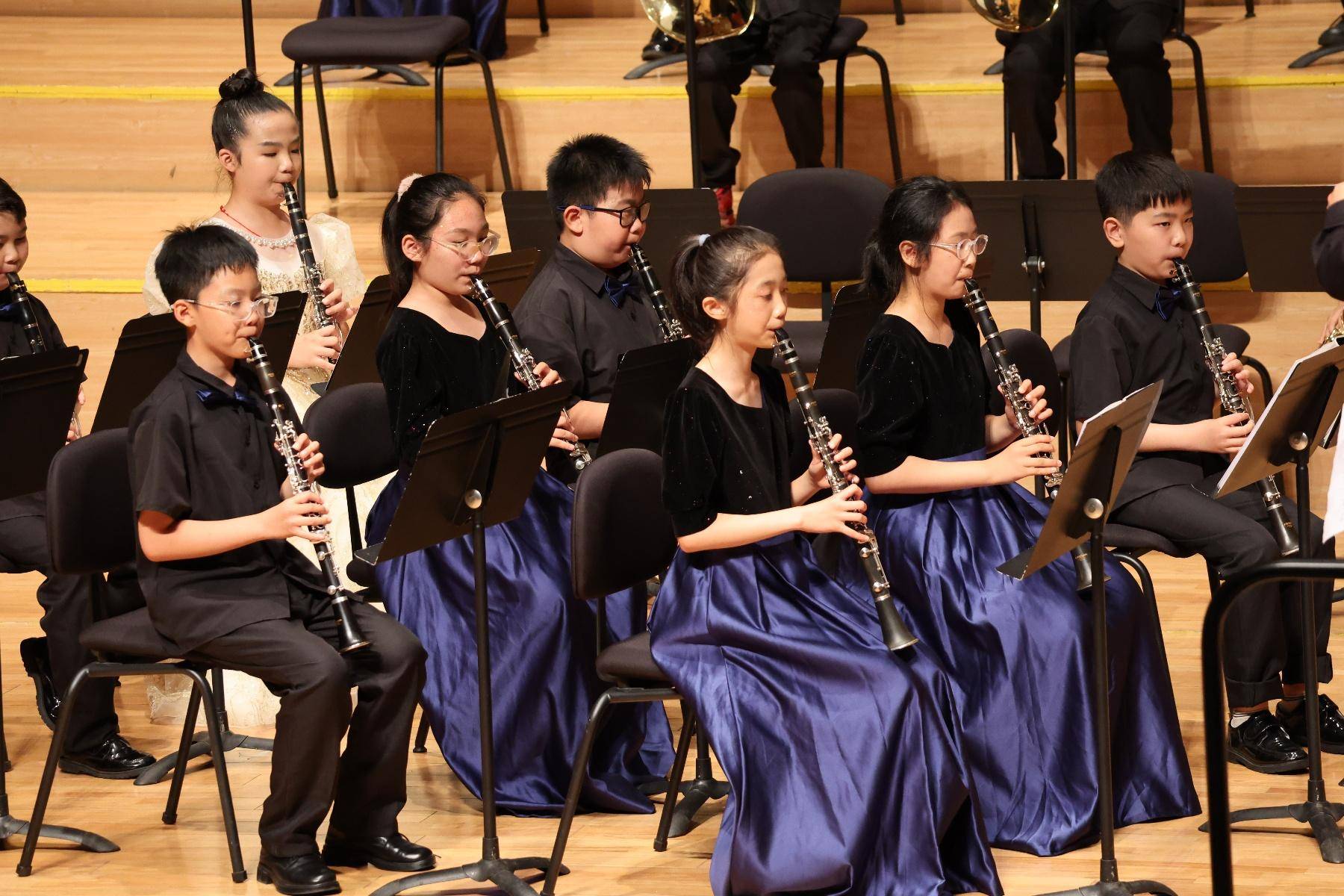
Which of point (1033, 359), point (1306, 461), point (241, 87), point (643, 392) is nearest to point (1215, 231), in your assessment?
point (1033, 359)

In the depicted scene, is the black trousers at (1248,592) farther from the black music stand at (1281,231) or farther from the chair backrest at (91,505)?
the chair backrest at (91,505)

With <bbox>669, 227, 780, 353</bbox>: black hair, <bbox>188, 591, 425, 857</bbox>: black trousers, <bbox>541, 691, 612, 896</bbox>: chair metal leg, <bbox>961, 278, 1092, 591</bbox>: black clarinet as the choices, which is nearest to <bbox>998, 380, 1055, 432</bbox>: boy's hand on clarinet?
<bbox>961, 278, 1092, 591</bbox>: black clarinet

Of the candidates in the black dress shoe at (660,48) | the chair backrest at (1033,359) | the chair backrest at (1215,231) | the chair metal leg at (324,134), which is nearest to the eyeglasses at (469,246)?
the chair backrest at (1033,359)

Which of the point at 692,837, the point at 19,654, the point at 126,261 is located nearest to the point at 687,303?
the point at 692,837

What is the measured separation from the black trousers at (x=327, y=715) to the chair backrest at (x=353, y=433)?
409mm

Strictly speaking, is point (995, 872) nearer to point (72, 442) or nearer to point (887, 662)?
point (887, 662)

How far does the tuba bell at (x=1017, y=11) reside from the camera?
5.05 metres

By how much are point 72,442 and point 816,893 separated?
1495 mm

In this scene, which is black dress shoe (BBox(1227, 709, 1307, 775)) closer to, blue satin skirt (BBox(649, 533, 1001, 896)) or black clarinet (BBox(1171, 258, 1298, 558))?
black clarinet (BBox(1171, 258, 1298, 558))

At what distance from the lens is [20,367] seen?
3.16 m

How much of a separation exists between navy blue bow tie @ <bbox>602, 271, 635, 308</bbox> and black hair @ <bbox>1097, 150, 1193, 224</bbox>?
0.98 meters

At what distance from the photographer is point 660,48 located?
248 inches

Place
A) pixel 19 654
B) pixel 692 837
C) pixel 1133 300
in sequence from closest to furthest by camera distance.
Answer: pixel 692 837, pixel 1133 300, pixel 19 654

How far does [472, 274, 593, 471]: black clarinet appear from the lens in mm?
3285
